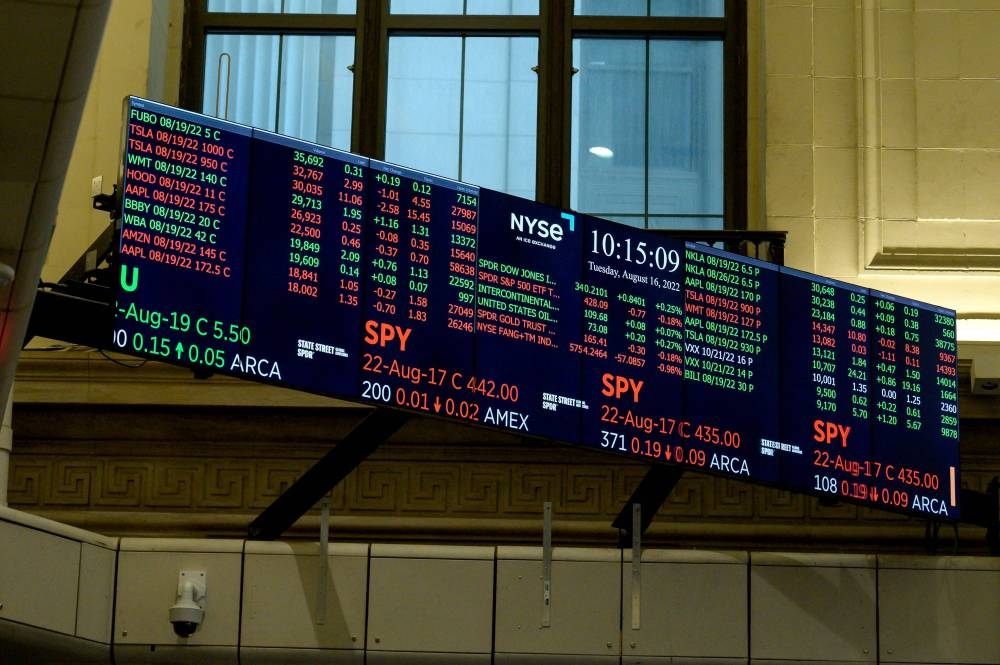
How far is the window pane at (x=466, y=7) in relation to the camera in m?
17.4

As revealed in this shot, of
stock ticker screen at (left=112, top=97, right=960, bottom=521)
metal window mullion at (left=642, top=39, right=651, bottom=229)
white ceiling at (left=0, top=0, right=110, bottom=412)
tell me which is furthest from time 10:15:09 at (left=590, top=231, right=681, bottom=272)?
white ceiling at (left=0, top=0, right=110, bottom=412)

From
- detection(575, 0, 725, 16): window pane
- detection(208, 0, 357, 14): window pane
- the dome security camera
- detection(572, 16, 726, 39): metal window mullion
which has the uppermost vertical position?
detection(575, 0, 725, 16): window pane

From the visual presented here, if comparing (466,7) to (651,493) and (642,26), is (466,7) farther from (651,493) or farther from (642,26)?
(651,493)

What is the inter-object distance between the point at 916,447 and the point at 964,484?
1.45 m

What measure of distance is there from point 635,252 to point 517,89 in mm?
3678

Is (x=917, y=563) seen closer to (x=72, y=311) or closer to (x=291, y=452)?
(x=291, y=452)

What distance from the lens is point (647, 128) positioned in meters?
17.1

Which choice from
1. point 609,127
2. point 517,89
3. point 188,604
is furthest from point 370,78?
point 188,604

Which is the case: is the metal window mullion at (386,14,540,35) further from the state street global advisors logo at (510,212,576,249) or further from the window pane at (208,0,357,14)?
the state street global advisors logo at (510,212,576,249)

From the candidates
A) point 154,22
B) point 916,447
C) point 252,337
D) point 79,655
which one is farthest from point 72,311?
point 916,447

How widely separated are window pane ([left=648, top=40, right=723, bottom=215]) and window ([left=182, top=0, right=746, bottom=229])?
0.01m

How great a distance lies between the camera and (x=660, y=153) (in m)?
17.0

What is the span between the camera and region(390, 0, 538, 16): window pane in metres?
17.4

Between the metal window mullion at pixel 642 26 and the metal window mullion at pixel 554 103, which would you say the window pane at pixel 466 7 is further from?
the metal window mullion at pixel 642 26
